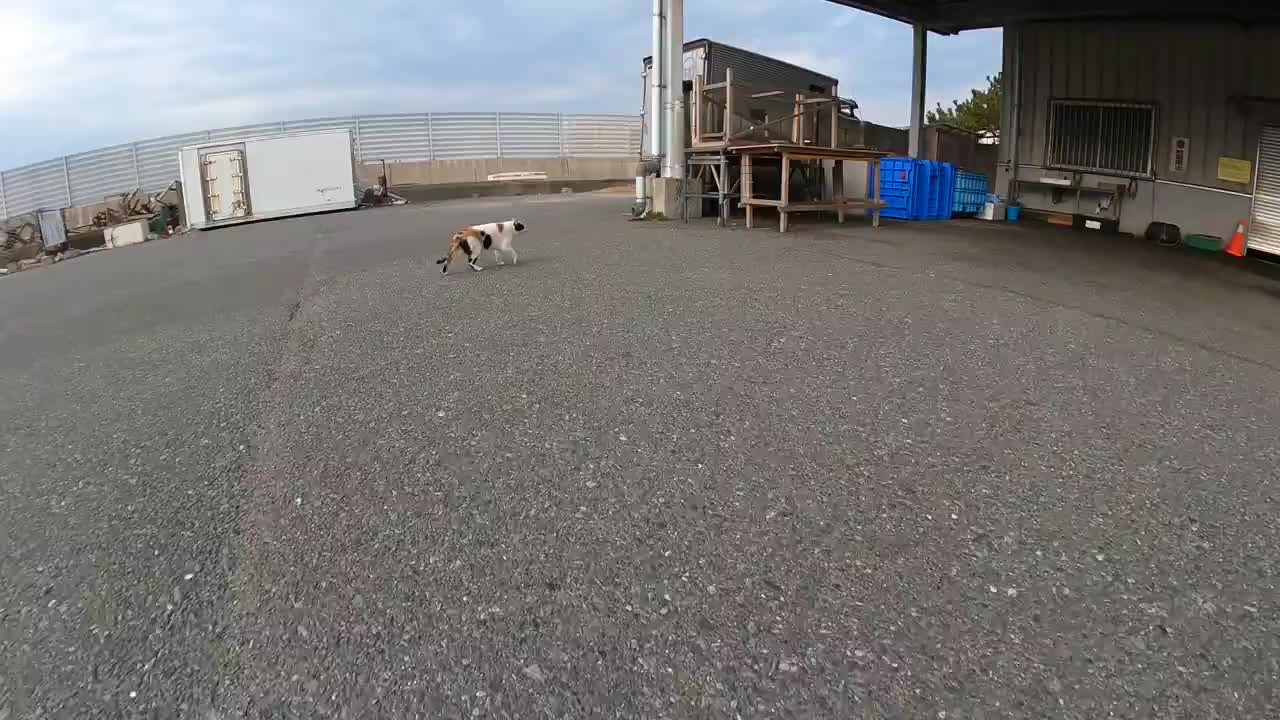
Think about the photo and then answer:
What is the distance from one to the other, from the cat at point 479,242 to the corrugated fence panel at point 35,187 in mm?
28285

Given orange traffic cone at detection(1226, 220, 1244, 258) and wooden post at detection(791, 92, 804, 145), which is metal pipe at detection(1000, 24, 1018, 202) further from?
wooden post at detection(791, 92, 804, 145)

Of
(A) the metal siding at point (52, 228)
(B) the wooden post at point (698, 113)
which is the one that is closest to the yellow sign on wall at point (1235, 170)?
(B) the wooden post at point (698, 113)

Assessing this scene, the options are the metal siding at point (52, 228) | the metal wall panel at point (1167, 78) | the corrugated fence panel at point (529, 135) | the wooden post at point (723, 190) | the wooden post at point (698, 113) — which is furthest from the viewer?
the corrugated fence panel at point (529, 135)

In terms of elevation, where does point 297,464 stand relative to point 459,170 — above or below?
below

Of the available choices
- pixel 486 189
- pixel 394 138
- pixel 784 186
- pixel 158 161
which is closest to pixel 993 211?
pixel 784 186

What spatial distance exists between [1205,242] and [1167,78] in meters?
3.35

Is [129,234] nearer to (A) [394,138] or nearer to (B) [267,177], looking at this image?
(B) [267,177]

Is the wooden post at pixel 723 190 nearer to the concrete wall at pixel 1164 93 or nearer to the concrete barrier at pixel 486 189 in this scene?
the concrete wall at pixel 1164 93

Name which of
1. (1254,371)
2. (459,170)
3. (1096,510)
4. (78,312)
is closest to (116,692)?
(1096,510)

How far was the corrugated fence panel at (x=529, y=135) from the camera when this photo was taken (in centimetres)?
3319

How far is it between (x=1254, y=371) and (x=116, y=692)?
6.76 meters

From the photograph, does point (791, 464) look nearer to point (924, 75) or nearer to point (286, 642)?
point (286, 642)

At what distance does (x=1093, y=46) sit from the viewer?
654 inches

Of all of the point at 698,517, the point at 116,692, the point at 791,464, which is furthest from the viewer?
the point at 791,464
